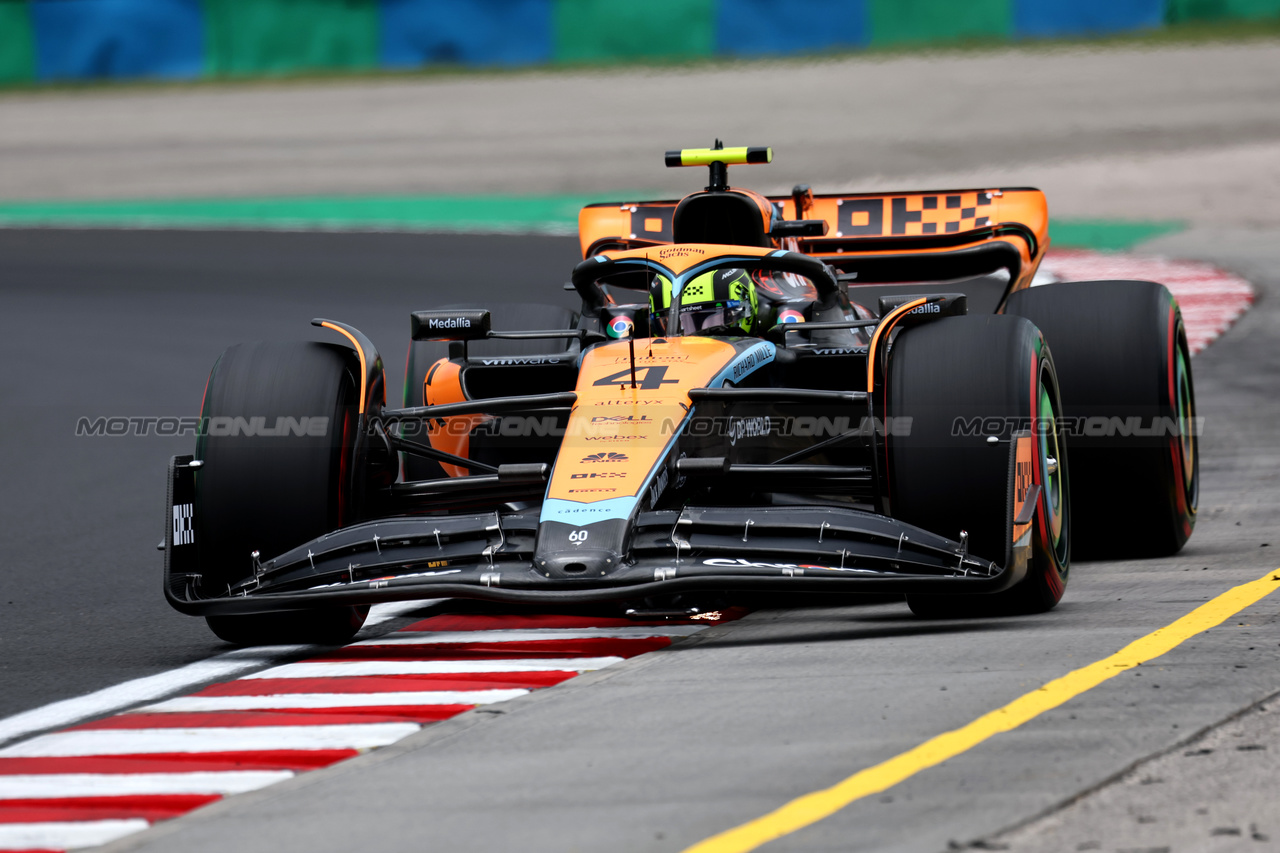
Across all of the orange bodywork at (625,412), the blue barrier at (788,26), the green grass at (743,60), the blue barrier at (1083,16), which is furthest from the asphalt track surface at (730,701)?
the blue barrier at (788,26)

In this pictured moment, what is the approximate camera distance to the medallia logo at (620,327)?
698 centimetres

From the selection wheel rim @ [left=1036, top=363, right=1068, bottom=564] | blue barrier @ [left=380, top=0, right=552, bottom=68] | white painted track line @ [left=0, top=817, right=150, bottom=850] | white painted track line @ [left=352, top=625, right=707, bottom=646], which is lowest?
white painted track line @ [left=0, top=817, right=150, bottom=850]

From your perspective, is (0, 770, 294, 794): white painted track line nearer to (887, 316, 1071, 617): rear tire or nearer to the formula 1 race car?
the formula 1 race car

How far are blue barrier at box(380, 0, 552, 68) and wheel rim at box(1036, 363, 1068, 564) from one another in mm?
20042

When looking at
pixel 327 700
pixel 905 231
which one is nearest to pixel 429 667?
pixel 327 700

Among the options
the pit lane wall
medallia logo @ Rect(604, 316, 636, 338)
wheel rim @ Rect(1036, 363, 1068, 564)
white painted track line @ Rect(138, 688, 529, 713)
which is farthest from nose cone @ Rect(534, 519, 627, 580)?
the pit lane wall

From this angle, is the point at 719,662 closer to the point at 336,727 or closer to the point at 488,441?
the point at 336,727

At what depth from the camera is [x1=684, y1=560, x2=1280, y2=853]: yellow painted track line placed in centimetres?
358

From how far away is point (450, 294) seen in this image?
15.9m

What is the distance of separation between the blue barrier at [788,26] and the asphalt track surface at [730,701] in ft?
47.0

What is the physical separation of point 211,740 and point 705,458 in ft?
6.00

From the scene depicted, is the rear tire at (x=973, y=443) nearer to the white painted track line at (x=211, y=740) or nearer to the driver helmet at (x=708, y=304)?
the driver helmet at (x=708, y=304)

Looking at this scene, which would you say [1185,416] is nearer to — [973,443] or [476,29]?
[973,443]

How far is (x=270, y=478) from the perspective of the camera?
5.75 m
